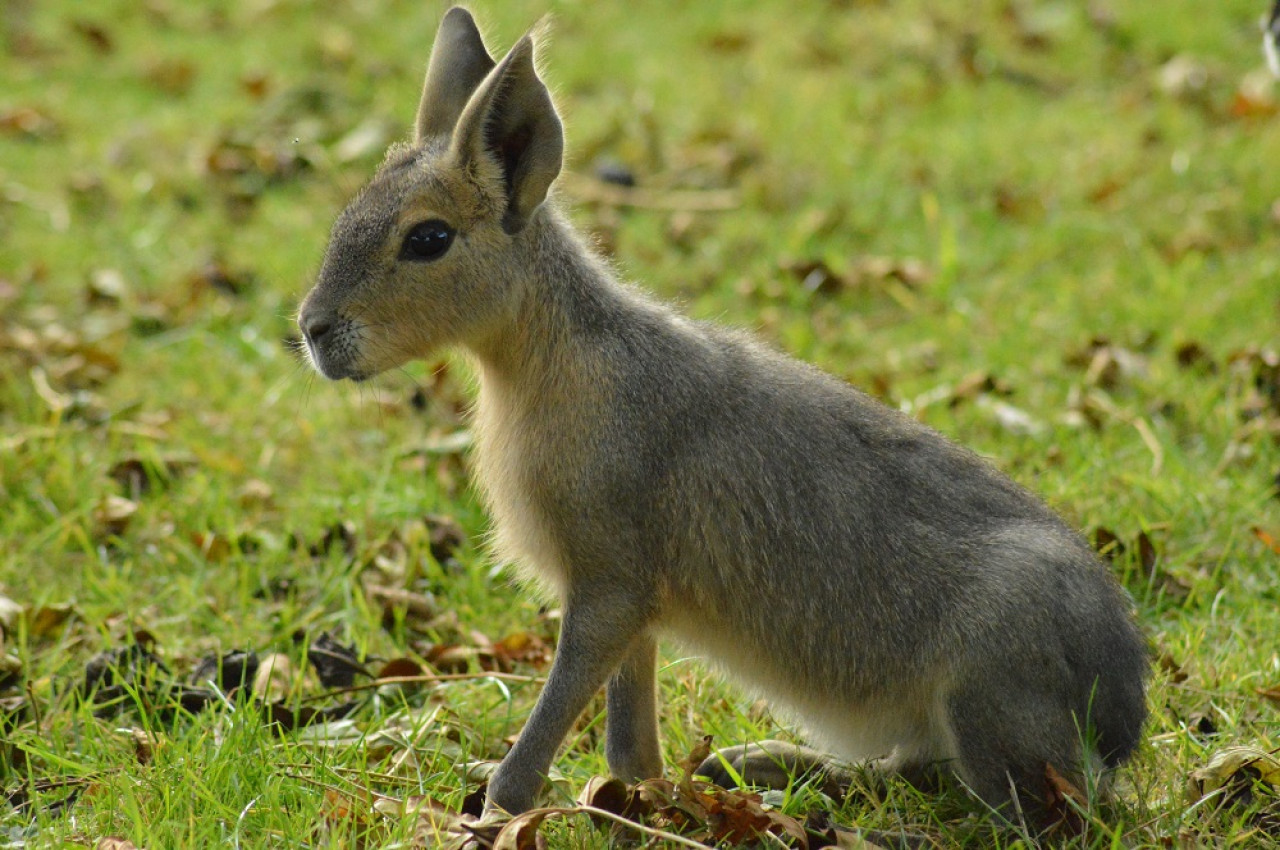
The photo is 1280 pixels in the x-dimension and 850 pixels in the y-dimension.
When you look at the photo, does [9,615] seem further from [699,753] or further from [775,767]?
[775,767]

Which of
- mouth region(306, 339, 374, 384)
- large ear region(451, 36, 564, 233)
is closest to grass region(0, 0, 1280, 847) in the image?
large ear region(451, 36, 564, 233)

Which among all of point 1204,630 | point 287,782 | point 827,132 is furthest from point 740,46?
point 287,782

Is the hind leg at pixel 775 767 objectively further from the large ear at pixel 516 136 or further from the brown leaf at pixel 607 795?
the large ear at pixel 516 136

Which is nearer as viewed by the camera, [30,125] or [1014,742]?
[1014,742]

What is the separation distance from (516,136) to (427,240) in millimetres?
286

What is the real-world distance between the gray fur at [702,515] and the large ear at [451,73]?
204mm

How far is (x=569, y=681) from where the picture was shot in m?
3.05

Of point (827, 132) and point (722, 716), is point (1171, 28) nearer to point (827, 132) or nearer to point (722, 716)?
point (827, 132)

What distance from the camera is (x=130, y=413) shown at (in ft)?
16.5

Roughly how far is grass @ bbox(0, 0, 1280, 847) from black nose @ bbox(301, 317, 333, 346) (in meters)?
0.80

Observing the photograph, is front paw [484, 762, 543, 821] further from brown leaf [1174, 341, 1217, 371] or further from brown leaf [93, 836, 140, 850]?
brown leaf [1174, 341, 1217, 371]

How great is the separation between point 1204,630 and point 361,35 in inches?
256

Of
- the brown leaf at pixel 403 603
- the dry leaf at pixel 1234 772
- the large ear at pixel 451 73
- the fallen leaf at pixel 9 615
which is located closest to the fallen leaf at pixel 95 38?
A: the fallen leaf at pixel 9 615

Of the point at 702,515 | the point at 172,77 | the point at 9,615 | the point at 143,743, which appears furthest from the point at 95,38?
the point at 702,515
